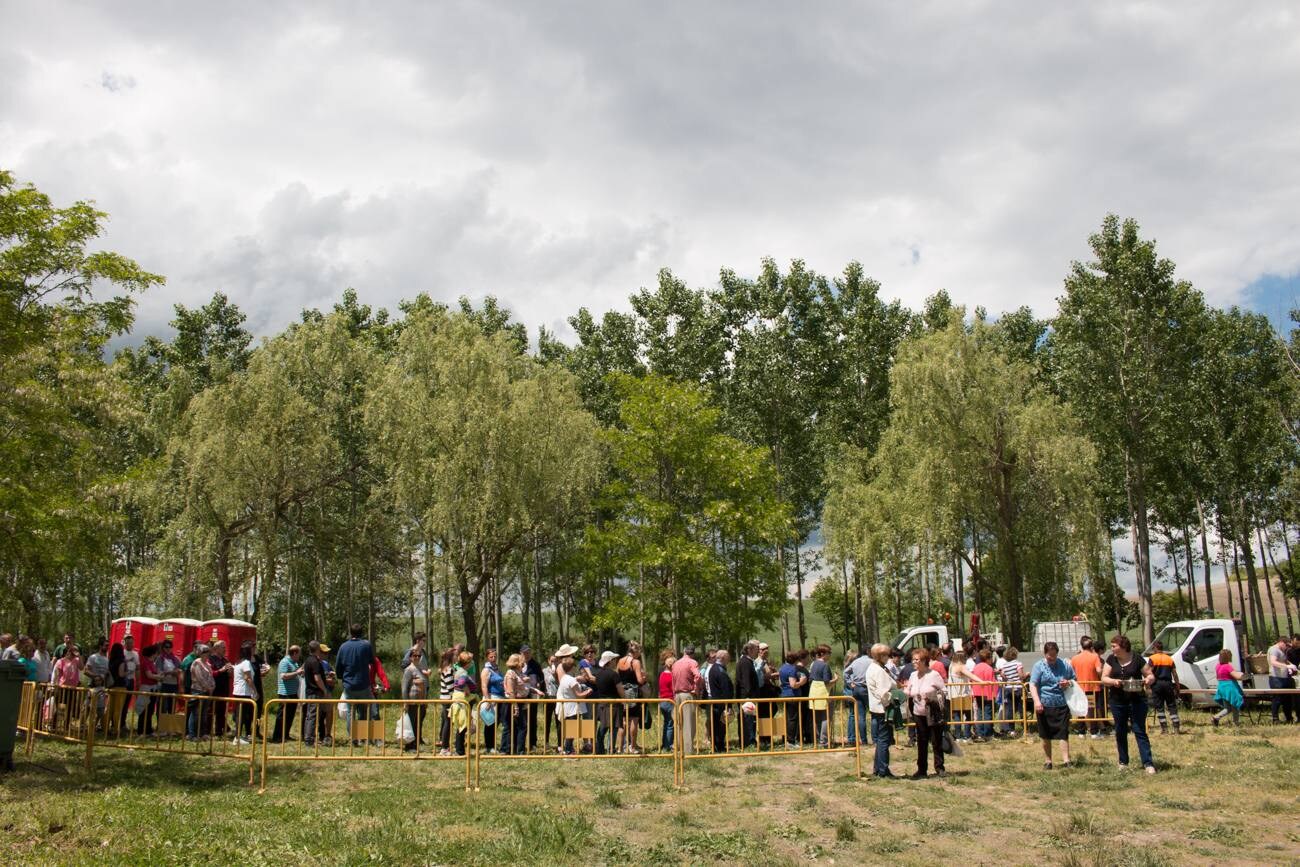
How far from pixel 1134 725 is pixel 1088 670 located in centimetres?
459

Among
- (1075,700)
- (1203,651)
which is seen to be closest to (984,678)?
(1075,700)

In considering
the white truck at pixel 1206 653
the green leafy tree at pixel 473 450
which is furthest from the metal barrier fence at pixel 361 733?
the white truck at pixel 1206 653

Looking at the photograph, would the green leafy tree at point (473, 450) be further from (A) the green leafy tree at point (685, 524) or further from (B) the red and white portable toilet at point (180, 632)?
(B) the red and white portable toilet at point (180, 632)

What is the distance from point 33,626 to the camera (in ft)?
74.5

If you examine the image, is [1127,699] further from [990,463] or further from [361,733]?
[990,463]

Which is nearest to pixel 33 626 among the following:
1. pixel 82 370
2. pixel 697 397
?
pixel 82 370

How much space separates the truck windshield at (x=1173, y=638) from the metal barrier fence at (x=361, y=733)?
50.3 ft

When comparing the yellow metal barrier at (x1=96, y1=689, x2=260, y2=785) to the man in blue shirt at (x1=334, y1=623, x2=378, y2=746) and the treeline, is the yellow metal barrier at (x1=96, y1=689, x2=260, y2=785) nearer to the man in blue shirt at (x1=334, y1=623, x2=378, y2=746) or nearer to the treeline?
the man in blue shirt at (x1=334, y1=623, x2=378, y2=746)

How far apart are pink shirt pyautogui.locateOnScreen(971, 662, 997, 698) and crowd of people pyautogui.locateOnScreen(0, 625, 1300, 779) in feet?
0.08

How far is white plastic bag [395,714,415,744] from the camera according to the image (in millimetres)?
13031

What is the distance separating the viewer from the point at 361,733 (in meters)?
13.7

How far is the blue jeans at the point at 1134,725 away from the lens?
11.9 m

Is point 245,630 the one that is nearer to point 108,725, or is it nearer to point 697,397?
point 108,725

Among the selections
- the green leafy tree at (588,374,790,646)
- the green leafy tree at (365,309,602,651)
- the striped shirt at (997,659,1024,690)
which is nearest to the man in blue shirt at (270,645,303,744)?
the striped shirt at (997,659,1024,690)
